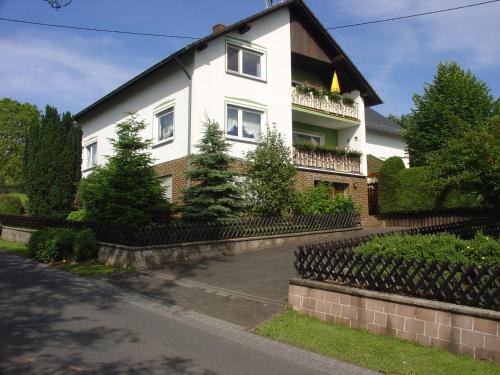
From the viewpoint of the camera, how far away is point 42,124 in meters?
19.7

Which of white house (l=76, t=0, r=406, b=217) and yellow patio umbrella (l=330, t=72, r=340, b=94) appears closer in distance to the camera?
white house (l=76, t=0, r=406, b=217)

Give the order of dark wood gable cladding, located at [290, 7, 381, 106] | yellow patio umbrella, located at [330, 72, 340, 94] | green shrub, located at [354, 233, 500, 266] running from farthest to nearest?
1. yellow patio umbrella, located at [330, 72, 340, 94]
2. dark wood gable cladding, located at [290, 7, 381, 106]
3. green shrub, located at [354, 233, 500, 266]

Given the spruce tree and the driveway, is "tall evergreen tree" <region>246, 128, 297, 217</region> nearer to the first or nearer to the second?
the spruce tree

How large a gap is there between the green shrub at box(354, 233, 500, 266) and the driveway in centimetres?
202

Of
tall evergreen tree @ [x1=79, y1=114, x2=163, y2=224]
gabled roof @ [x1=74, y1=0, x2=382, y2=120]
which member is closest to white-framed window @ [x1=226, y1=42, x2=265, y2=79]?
gabled roof @ [x1=74, y1=0, x2=382, y2=120]

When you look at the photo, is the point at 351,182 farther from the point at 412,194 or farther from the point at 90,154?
the point at 90,154

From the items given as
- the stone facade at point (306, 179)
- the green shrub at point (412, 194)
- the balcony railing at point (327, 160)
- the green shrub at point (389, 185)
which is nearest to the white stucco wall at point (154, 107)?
the stone facade at point (306, 179)

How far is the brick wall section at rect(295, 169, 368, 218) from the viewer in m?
19.3

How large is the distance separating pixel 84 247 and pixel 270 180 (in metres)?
6.54

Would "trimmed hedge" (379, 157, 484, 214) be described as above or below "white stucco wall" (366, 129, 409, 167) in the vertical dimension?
below

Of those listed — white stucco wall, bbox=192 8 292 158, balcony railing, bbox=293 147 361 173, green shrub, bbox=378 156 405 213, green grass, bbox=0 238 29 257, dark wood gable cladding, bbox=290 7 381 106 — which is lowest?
green grass, bbox=0 238 29 257

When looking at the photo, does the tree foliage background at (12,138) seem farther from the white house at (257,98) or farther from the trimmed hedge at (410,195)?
the trimmed hedge at (410,195)

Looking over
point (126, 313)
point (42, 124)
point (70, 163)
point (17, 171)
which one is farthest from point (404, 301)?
point (17, 171)

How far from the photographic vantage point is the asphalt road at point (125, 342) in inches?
197
